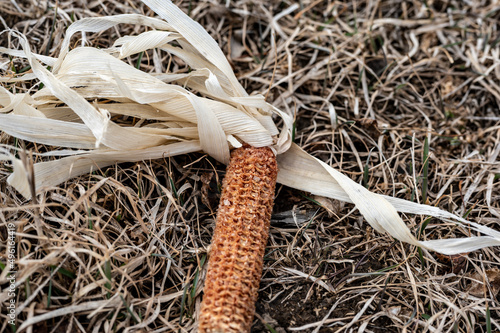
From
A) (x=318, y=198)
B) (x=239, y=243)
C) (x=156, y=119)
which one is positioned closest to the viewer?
(x=239, y=243)

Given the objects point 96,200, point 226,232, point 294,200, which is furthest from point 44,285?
point 294,200

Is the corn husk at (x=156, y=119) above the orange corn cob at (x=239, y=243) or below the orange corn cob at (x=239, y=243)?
above

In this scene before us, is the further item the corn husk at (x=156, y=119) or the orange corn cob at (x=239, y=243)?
the corn husk at (x=156, y=119)

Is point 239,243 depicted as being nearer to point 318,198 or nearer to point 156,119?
point 318,198

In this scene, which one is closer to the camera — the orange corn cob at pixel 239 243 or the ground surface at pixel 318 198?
the orange corn cob at pixel 239 243

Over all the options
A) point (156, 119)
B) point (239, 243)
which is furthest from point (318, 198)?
point (156, 119)
